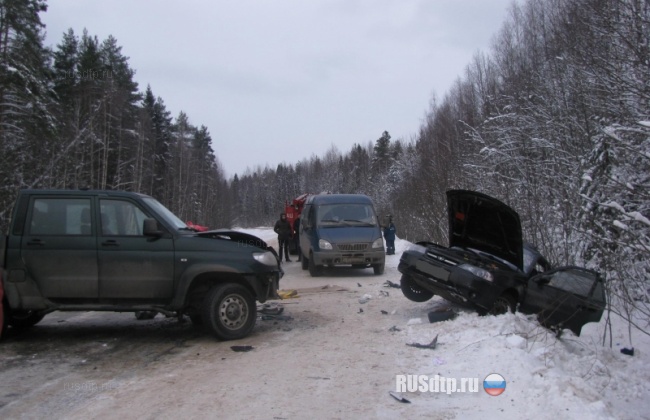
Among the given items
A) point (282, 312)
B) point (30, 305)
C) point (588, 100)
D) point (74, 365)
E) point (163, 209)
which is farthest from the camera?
point (588, 100)

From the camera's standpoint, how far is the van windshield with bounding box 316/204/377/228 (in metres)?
14.7

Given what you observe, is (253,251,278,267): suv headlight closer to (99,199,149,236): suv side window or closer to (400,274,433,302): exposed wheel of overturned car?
(99,199,149,236): suv side window

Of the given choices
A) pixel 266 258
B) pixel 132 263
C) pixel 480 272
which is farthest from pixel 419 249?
pixel 132 263

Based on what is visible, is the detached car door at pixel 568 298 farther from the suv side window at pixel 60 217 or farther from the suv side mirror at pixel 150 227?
the suv side window at pixel 60 217

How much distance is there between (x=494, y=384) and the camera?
4.96 metres

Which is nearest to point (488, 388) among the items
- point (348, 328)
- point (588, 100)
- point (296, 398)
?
point (296, 398)

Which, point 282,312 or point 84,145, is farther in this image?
point 84,145

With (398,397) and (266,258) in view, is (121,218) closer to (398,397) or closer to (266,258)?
(266,258)

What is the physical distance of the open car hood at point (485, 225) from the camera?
7574 mm

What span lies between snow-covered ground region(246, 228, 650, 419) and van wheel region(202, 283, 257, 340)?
4.82ft

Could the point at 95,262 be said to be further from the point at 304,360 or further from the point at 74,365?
the point at 304,360

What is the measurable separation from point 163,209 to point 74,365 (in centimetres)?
242

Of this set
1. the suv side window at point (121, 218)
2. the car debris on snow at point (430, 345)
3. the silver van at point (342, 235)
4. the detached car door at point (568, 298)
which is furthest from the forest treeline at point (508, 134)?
the suv side window at point (121, 218)

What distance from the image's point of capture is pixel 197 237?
6.96 m
